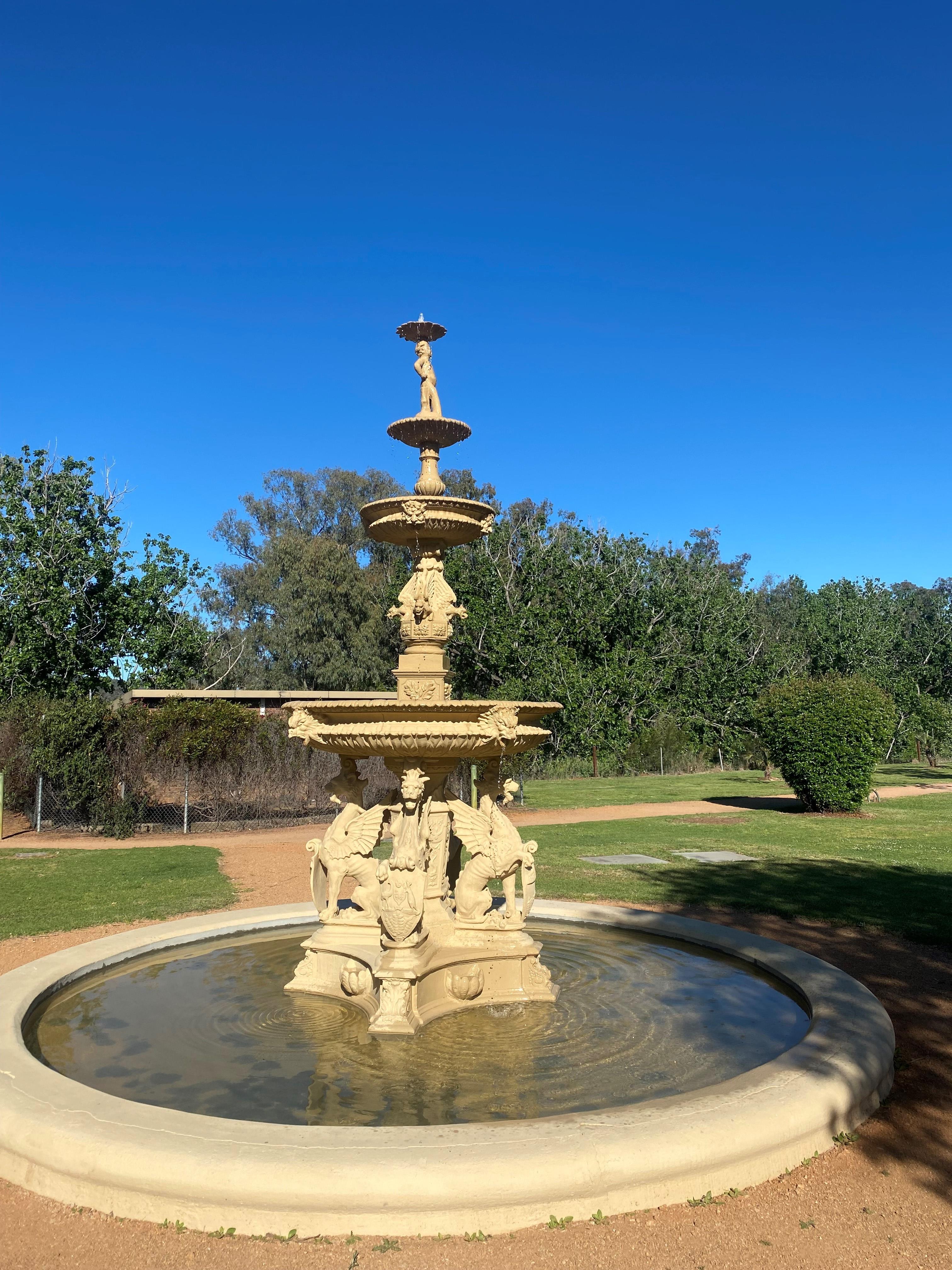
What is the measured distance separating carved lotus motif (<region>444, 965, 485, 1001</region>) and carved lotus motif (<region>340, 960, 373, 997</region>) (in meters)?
0.57

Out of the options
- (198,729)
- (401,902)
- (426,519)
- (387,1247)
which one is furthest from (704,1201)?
(198,729)

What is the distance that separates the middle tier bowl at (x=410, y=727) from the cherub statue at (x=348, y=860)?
2.39 ft

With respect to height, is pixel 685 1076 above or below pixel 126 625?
below

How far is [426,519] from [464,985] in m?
3.58

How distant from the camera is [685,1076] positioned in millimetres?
4969

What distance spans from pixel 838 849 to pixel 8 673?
A: 65.9ft

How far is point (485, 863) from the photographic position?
276 inches

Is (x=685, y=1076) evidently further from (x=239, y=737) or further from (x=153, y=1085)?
(x=239, y=737)

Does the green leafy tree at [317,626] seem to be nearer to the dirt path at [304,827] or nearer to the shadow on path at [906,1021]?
the dirt path at [304,827]

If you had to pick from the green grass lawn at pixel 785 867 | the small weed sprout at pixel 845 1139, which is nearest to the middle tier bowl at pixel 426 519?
the small weed sprout at pixel 845 1139

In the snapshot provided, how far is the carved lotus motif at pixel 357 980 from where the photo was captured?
6508mm

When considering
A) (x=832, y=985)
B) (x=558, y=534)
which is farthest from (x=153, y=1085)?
(x=558, y=534)

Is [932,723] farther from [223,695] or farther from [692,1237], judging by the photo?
[692,1237]

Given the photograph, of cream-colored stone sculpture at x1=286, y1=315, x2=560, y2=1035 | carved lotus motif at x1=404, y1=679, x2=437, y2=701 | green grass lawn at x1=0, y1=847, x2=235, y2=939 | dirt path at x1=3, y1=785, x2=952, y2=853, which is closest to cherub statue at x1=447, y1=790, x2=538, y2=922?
cream-colored stone sculpture at x1=286, y1=315, x2=560, y2=1035
